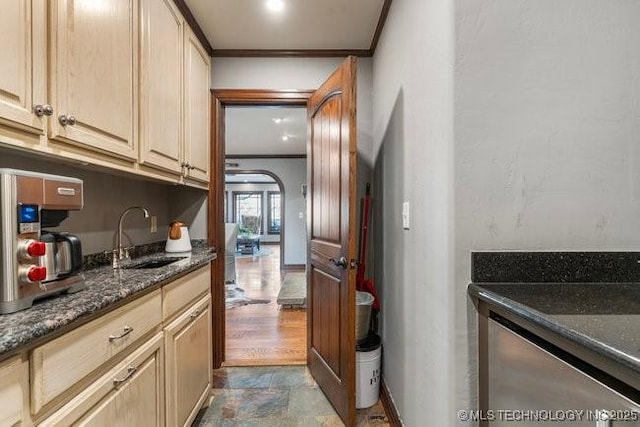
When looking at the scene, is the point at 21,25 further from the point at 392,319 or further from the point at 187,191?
the point at 392,319

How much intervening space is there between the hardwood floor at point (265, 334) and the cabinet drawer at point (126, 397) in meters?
1.34

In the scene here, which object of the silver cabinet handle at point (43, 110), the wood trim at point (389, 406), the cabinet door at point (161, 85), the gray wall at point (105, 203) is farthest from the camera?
the wood trim at point (389, 406)

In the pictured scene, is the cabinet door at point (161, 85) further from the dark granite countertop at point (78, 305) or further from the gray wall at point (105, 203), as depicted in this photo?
the dark granite countertop at point (78, 305)

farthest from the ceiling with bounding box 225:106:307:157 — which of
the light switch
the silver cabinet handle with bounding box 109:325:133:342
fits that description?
the silver cabinet handle with bounding box 109:325:133:342

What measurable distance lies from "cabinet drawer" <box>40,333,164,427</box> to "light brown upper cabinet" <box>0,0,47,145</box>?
2.43 feet

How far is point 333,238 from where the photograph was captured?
1982mm

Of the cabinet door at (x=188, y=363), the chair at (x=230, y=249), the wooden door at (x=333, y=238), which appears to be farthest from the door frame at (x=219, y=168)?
the chair at (x=230, y=249)

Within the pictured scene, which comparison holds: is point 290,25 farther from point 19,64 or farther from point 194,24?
point 19,64

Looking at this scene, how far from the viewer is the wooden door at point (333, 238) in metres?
1.75

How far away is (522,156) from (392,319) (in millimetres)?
1221

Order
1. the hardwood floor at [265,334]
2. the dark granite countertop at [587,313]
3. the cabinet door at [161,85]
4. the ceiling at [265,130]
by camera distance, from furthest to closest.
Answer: the ceiling at [265,130] → the hardwood floor at [265,334] → the cabinet door at [161,85] → the dark granite countertop at [587,313]

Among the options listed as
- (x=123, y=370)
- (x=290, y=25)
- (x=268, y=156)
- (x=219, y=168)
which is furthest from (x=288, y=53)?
(x=268, y=156)

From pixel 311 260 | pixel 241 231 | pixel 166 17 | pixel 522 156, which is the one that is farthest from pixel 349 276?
pixel 241 231

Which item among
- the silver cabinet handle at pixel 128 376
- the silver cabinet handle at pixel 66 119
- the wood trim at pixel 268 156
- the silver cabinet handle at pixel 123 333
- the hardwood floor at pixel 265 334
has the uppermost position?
the wood trim at pixel 268 156
